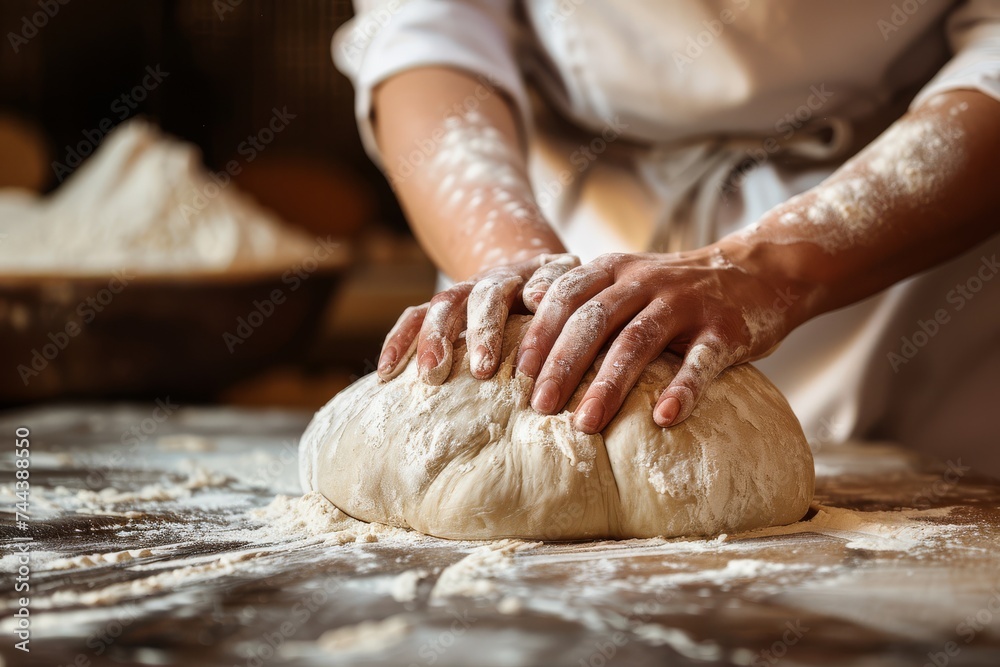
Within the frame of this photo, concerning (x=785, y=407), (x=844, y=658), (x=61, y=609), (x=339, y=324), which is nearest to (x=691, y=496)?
(x=785, y=407)

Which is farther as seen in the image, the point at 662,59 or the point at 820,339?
the point at 820,339

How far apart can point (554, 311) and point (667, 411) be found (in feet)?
0.60

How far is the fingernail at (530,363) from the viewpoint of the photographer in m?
1.08

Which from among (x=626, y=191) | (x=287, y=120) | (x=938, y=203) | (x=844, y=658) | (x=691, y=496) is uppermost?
(x=287, y=120)

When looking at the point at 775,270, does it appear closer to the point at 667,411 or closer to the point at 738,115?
the point at 667,411

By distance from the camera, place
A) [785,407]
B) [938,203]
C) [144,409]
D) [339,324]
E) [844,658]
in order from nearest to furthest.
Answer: [844,658] → [785,407] → [938,203] → [144,409] → [339,324]

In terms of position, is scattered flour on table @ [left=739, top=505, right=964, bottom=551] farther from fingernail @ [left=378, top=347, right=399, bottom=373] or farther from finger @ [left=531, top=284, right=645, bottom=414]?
fingernail @ [left=378, top=347, right=399, bottom=373]

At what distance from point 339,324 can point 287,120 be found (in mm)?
1217

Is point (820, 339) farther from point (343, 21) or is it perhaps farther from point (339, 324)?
point (343, 21)

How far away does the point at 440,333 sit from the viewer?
112cm

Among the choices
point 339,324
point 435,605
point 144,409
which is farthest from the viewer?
point 339,324

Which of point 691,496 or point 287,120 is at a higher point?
point 287,120

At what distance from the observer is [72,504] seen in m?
1.27

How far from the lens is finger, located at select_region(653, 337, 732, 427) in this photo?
1.04 meters
